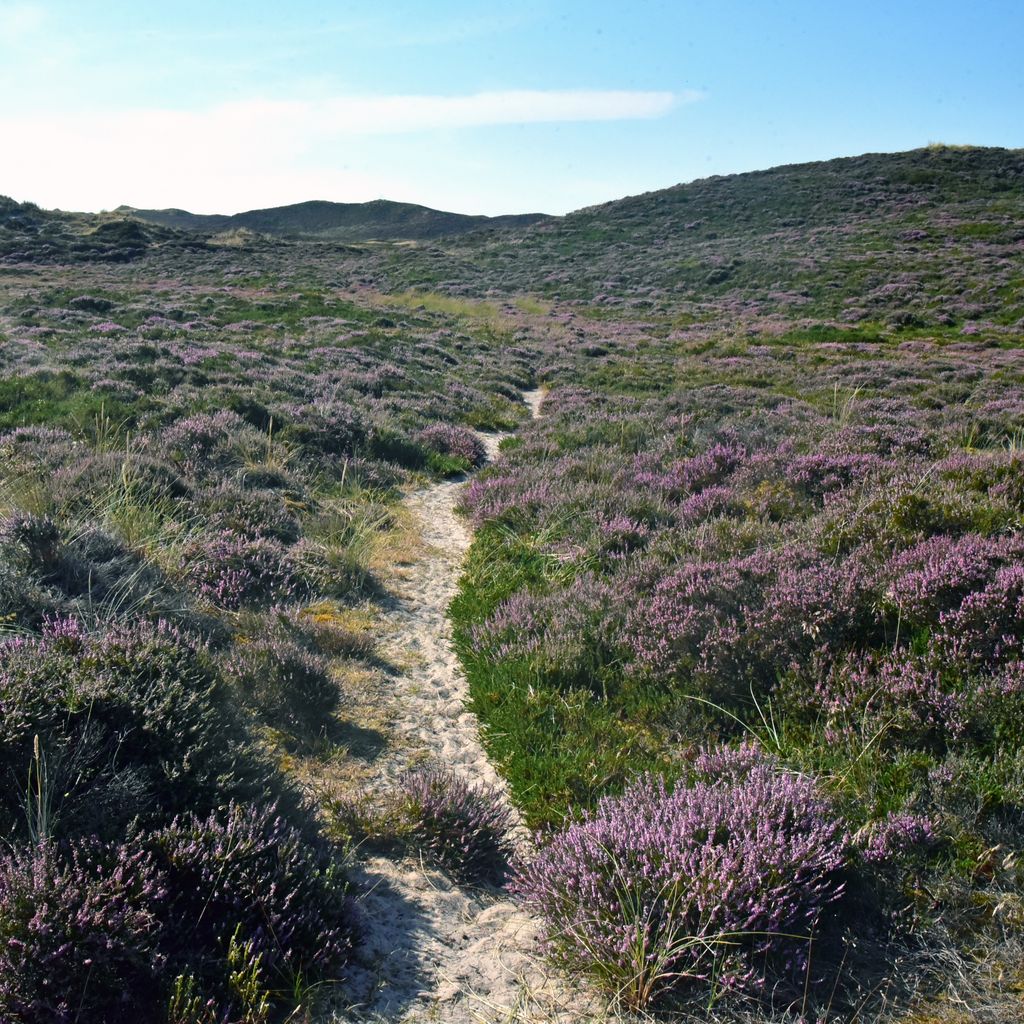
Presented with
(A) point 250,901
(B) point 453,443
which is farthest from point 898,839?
(B) point 453,443

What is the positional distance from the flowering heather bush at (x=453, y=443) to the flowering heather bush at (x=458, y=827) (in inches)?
363

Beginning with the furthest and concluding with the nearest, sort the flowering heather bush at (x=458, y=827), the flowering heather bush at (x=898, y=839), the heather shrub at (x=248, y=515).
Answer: the heather shrub at (x=248, y=515) < the flowering heather bush at (x=458, y=827) < the flowering heather bush at (x=898, y=839)

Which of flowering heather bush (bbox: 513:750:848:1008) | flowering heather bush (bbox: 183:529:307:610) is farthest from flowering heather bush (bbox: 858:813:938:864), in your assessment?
flowering heather bush (bbox: 183:529:307:610)

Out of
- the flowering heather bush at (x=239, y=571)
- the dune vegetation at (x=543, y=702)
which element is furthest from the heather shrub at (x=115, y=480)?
the flowering heather bush at (x=239, y=571)

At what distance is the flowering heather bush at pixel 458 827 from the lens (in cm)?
386

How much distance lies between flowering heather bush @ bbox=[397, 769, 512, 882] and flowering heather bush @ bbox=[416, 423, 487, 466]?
9.22 meters

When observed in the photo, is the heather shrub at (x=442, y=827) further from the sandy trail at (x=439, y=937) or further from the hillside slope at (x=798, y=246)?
the hillside slope at (x=798, y=246)

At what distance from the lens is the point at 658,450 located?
11.6 m

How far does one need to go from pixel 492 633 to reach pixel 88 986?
414 cm

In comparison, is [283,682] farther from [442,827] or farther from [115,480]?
[115,480]

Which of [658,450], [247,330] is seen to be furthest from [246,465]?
[247,330]

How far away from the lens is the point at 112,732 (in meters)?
3.47

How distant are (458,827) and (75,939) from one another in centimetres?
188

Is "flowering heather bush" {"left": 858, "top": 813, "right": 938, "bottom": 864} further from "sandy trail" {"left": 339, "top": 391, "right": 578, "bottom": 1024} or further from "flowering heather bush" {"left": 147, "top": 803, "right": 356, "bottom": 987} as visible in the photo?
"flowering heather bush" {"left": 147, "top": 803, "right": 356, "bottom": 987}
